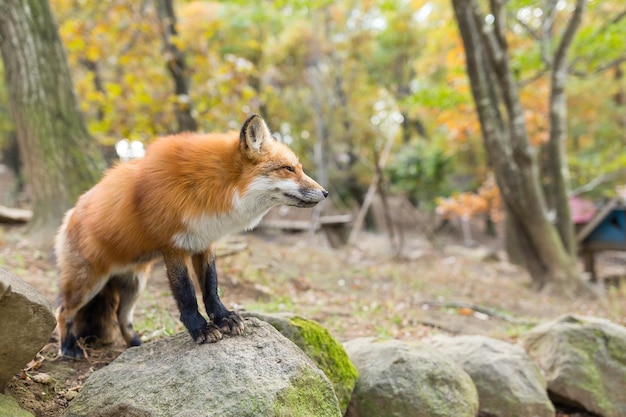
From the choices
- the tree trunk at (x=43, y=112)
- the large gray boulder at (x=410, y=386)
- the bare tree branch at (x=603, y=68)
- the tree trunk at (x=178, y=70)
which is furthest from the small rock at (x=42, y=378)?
the bare tree branch at (x=603, y=68)

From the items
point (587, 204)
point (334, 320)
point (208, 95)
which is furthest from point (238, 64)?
point (587, 204)

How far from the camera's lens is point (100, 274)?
2.93 meters

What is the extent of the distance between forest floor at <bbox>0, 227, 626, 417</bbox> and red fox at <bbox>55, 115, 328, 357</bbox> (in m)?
0.52

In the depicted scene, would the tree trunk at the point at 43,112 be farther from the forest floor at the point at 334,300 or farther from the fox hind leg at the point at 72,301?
the fox hind leg at the point at 72,301

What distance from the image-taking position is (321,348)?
3062 millimetres

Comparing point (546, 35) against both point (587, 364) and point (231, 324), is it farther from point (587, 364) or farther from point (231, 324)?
point (231, 324)

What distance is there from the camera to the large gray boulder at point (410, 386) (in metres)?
3.07

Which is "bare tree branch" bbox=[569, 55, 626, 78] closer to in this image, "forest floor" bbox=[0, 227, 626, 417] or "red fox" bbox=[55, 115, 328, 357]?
"forest floor" bbox=[0, 227, 626, 417]

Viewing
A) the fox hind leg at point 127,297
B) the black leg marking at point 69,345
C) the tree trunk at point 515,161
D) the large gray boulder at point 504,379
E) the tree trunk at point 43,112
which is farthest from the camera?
the tree trunk at point 515,161

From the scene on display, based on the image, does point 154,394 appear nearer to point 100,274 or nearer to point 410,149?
point 100,274

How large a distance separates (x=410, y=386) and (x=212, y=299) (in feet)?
4.91

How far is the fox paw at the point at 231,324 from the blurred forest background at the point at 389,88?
12.4 feet

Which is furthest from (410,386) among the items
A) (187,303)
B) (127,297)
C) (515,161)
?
(515,161)

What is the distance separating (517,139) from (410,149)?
12.0 meters
